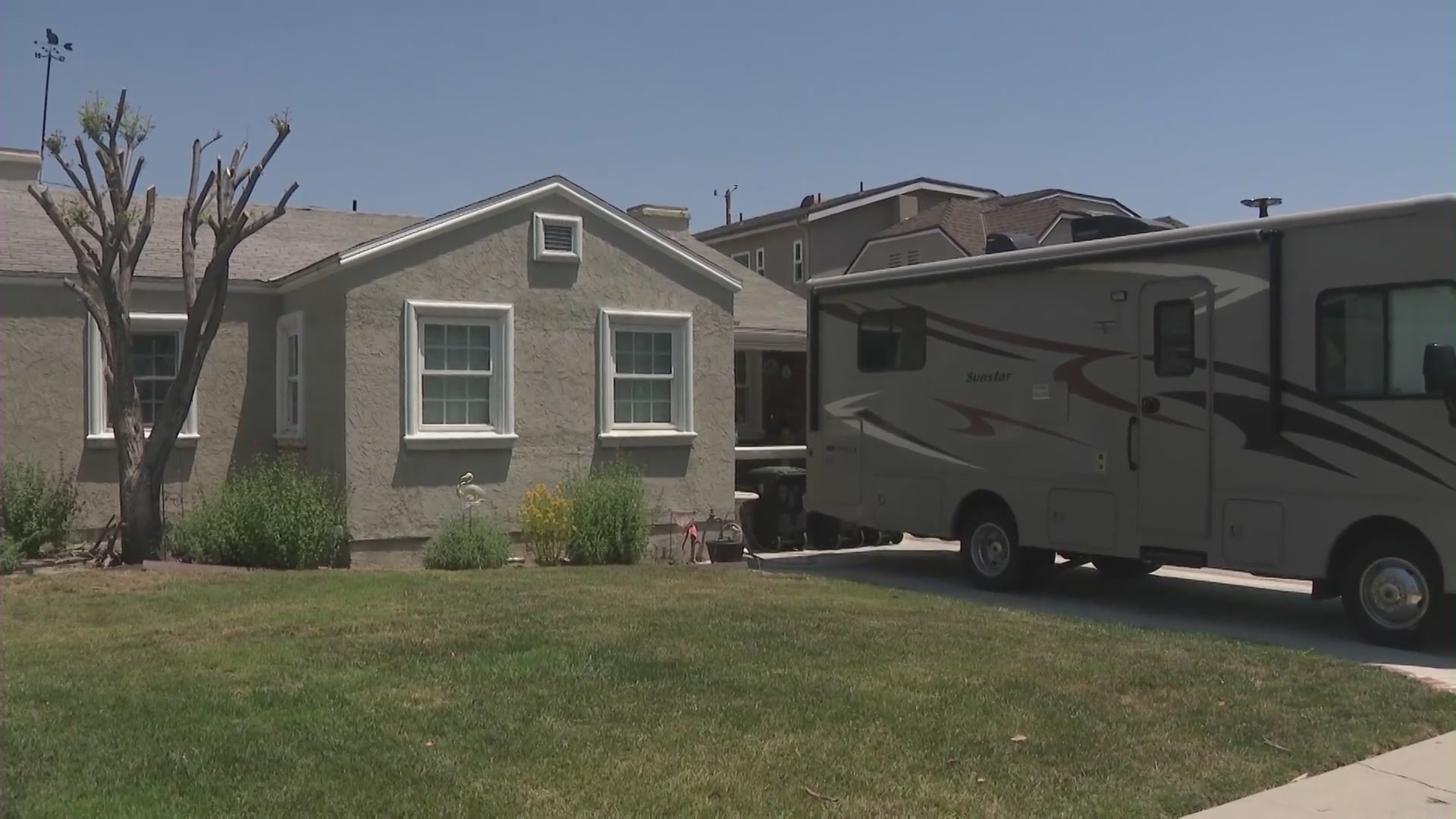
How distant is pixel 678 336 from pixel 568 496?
101 inches

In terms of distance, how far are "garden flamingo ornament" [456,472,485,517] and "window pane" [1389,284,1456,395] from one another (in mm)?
8985

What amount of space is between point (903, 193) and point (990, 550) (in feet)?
78.2

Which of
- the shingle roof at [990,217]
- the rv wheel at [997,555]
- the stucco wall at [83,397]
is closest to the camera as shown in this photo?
the rv wheel at [997,555]

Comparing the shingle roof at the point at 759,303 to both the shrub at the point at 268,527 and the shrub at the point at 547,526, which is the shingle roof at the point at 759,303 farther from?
the shrub at the point at 268,527

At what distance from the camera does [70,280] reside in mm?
13734

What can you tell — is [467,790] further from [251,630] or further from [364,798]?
[251,630]

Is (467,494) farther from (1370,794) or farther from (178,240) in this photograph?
(1370,794)

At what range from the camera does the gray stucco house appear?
44.8 feet

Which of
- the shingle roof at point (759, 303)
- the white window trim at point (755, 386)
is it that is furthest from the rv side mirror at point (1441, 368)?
the white window trim at point (755, 386)

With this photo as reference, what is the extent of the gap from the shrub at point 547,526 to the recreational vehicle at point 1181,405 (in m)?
3.12

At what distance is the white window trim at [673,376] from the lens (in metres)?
14.9

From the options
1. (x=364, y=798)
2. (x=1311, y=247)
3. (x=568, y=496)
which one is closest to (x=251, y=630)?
(x=364, y=798)

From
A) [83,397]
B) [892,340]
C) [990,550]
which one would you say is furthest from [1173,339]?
[83,397]

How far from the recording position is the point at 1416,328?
30.9 feet
